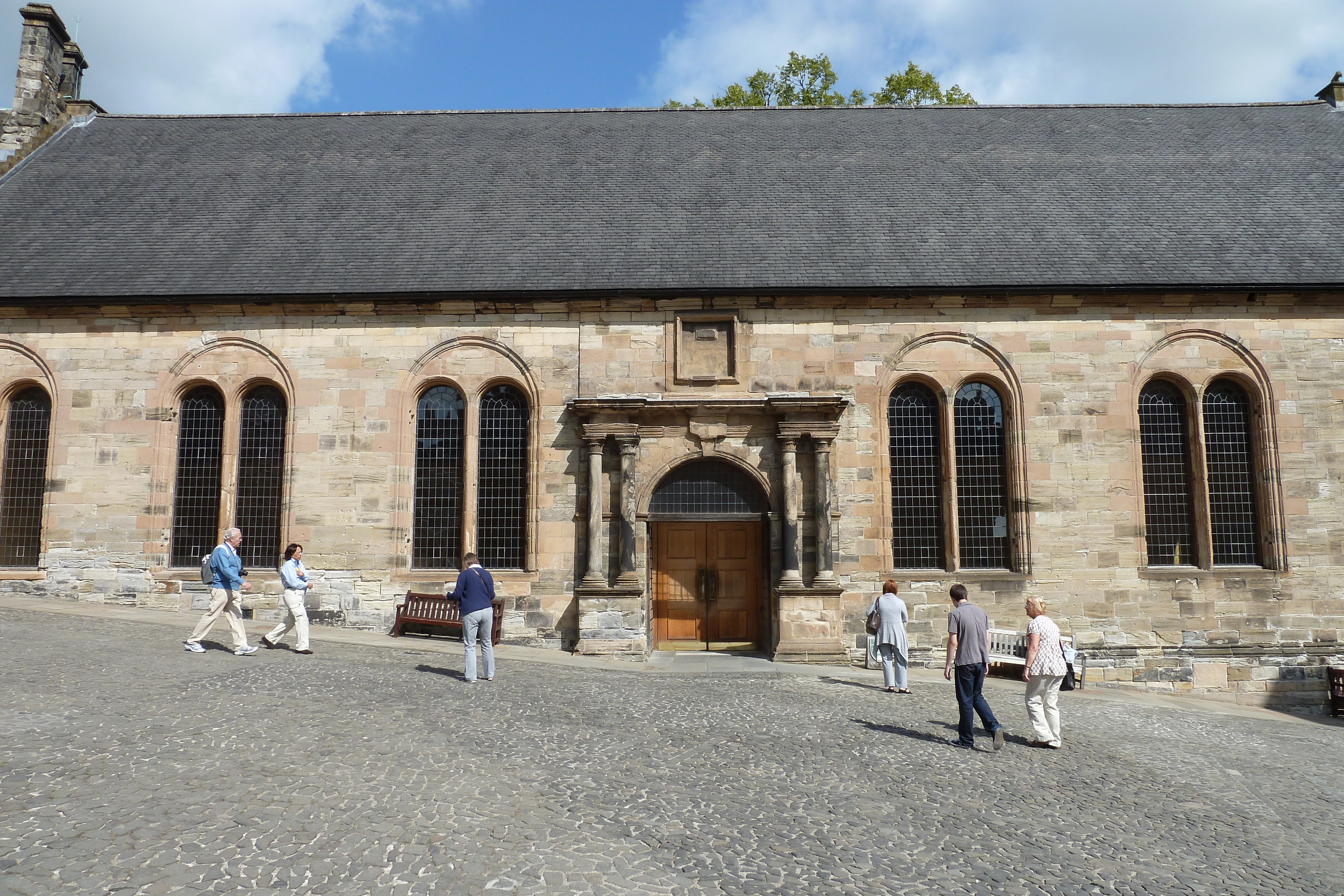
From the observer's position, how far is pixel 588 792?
6.38m

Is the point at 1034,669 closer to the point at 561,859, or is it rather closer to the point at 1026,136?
the point at 561,859

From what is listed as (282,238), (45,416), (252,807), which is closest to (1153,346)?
(252,807)

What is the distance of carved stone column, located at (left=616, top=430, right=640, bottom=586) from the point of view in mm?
13664

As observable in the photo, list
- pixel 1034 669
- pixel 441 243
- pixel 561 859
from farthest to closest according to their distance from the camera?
pixel 441 243 → pixel 1034 669 → pixel 561 859

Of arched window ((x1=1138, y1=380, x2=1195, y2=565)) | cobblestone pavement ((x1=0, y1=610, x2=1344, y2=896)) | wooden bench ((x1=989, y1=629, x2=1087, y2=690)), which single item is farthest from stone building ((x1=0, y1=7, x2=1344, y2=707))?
cobblestone pavement ((x1=0, y1=610, x2=1344, y2=896))

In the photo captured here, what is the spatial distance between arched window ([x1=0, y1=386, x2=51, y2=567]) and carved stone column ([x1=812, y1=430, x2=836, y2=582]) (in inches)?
532

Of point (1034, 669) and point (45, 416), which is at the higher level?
point (45, 416)

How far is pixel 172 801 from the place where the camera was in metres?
5.61

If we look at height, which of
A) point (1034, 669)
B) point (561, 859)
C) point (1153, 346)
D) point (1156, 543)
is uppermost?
point (1153, 346)

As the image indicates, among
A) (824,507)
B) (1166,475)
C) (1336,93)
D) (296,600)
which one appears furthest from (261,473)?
(1336,93)

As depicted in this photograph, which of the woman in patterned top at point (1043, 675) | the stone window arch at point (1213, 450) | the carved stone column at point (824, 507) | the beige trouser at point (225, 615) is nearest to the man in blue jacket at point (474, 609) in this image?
the beige trouser at point (225, 615)

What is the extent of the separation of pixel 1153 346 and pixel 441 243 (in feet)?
42.5

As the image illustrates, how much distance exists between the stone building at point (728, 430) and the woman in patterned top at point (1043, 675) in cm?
499

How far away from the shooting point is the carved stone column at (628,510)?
13.7 meters
